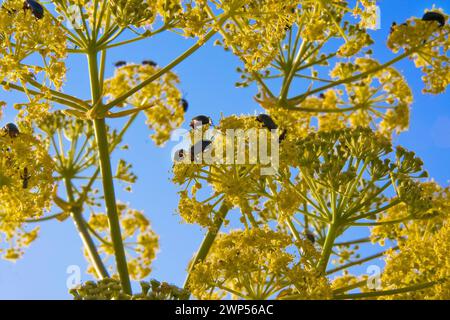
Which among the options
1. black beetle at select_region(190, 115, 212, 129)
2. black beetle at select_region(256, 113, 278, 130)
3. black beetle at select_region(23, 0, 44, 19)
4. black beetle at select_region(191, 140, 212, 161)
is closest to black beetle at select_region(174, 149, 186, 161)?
black beetle at select_region(191, 140, 212, 161)

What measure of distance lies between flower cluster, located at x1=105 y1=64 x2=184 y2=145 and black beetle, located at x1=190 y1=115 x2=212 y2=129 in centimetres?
392

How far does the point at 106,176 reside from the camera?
786 cm

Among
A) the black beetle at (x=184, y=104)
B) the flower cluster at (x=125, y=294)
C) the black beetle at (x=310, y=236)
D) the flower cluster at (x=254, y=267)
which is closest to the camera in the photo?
the flower cluster at (x=125, y=294)

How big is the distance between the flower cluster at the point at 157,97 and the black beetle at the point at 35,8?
4504 millimetres

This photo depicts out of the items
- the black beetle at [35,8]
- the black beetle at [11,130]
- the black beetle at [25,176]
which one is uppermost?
the black beetle at [35,8]

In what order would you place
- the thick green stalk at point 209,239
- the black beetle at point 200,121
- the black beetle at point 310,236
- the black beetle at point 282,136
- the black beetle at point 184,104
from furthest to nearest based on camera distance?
the black beetle at point 184,104 → the black beetle at point 310,236 → the black beetle at point 282,136 → the thick green stalk at point 209,239 → the black beetle at point 200,121

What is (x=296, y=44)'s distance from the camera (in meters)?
10.2

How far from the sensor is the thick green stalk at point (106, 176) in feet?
25.8

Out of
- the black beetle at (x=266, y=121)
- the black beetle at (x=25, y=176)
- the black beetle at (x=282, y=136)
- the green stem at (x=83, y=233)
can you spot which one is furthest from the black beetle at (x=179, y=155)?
the green stem at (x=83, y=233)

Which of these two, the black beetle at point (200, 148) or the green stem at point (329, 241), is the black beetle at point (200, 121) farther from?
the green stem at point (329, 241)

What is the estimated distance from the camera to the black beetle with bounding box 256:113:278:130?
829 cm
